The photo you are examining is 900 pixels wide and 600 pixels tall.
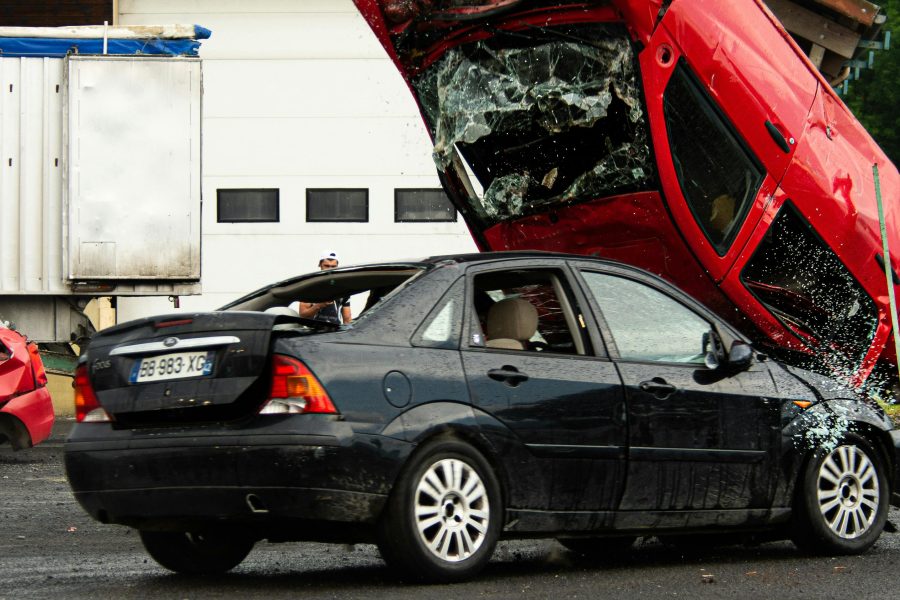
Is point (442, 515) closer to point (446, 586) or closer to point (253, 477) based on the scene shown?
point (446, 586)


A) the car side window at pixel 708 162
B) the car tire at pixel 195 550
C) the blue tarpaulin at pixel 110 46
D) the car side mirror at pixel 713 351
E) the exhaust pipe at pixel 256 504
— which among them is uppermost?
the blue tarpaulin at pixel 110 46

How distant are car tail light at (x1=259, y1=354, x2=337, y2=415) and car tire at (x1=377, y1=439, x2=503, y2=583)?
1.40 feet

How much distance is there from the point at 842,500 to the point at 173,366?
3.24 metres

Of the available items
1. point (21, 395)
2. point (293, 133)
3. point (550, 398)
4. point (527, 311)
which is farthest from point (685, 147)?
point (293, 133)

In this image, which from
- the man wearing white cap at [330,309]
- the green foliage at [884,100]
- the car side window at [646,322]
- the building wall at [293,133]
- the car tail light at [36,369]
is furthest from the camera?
the green foliage at [884,100]

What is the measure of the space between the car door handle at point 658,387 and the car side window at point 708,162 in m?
2.22

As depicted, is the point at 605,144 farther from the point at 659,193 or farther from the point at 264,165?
the point at 264,165

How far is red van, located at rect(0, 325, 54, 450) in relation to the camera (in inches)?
490

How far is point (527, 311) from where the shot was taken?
6.49 m

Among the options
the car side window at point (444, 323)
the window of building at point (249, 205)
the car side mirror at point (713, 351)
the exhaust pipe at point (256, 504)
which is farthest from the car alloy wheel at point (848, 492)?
the window of building at point (249, 205)

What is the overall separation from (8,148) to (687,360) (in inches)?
424

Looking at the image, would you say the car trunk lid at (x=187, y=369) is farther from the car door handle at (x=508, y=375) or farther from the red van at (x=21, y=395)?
the red van at (x=21, y=395)

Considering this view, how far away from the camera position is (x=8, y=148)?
1581 cm

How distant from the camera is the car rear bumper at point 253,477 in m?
5.52
